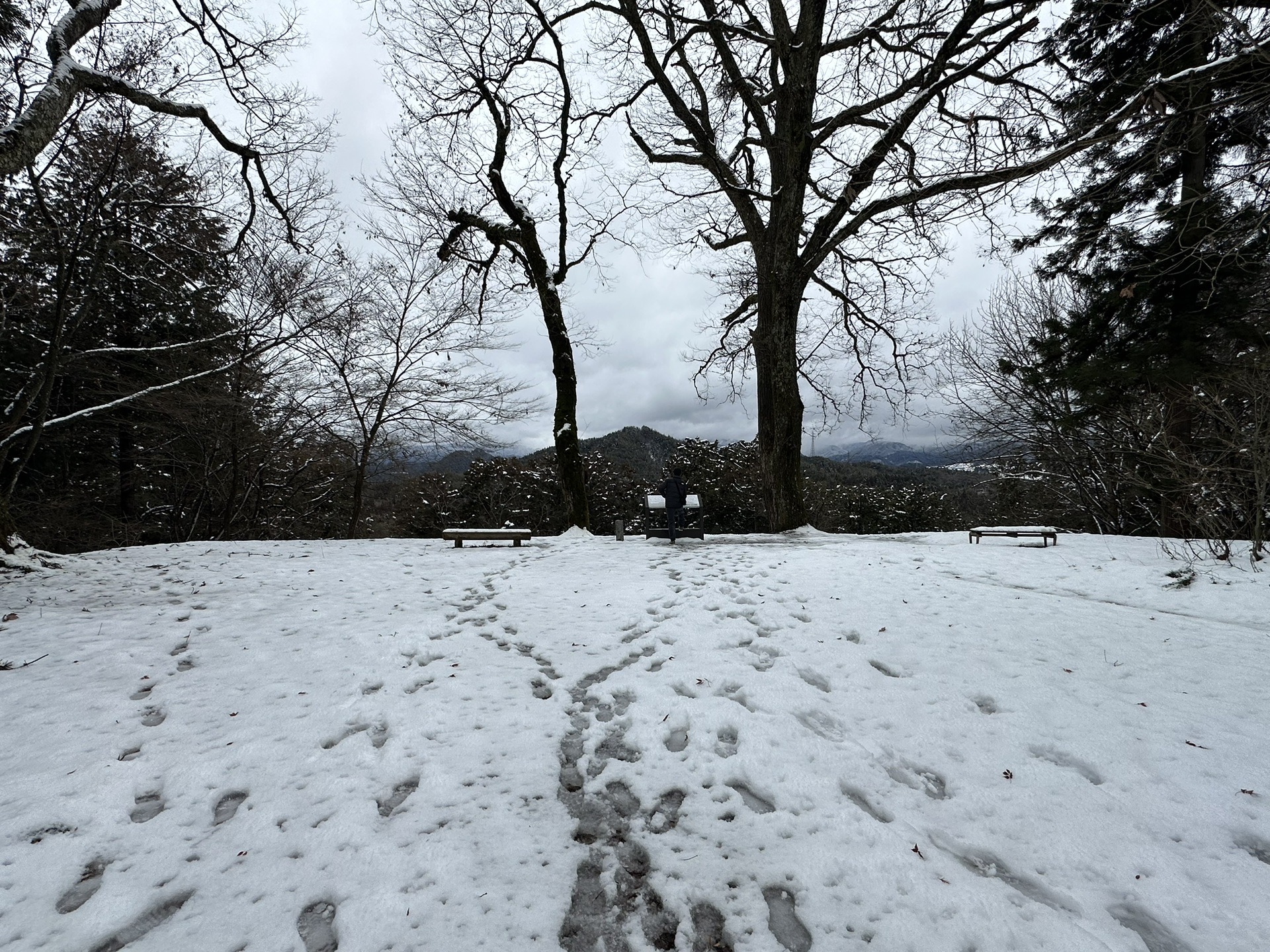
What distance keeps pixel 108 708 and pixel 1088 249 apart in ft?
49.9

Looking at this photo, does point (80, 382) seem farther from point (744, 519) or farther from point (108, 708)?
point (744, 519)

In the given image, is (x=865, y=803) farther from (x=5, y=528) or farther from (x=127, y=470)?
(x=127, y=470)

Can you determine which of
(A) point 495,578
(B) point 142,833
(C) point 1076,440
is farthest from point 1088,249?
(B) point 142,833

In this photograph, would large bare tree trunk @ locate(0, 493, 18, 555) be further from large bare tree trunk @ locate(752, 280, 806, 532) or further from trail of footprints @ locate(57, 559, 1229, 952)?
large bare tree trunk @ locate(752, 280, 806, 532)

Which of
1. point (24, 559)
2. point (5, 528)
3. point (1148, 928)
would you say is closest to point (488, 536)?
point (24, 559)

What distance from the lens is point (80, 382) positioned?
32.3 feet

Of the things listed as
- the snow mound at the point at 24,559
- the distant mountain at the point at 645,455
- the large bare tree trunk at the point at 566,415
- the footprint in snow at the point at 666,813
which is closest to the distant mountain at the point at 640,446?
the distant mountain at the point at 645,455

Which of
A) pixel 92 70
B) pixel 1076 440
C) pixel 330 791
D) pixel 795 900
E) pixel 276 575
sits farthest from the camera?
pixel 1076 440

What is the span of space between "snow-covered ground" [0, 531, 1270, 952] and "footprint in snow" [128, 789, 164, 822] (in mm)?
10

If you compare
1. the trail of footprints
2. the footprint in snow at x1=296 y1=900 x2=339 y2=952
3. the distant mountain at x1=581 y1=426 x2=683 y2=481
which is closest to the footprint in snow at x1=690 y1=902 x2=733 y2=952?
the trail of footprints

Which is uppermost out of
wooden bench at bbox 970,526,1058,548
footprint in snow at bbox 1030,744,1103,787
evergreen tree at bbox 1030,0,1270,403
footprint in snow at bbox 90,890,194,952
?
evergreen tree at bbox 1030,0,1270,403

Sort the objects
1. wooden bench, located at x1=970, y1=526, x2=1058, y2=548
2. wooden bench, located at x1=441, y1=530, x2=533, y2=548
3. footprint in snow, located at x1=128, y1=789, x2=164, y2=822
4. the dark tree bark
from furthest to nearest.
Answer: the dark tree bark < wooden bench, located at x1=441, y1=530, x2=533, y2=548 < wooden bench, located at x1=970, y1=526, x2=1058, y2=548 < footprint in snow, located at x1=128, y1=789, x2=164, y2=822

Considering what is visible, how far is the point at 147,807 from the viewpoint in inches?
84.9

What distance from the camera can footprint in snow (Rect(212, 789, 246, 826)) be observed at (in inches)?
82.6
